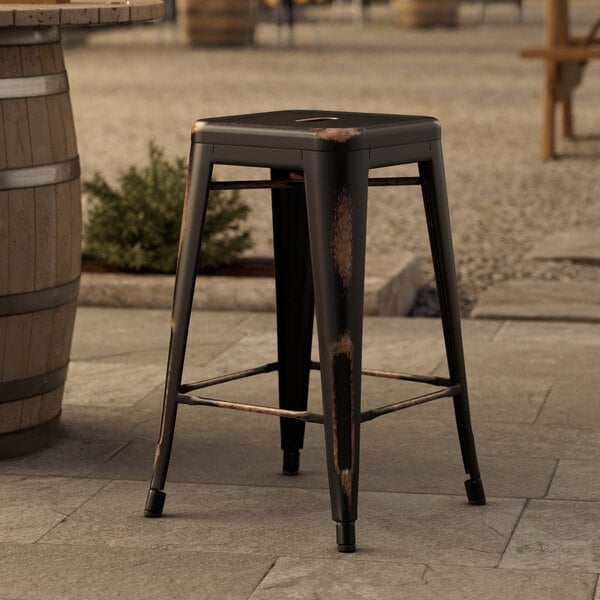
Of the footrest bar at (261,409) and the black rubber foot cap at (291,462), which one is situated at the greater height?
the footrest bar at (261,409)

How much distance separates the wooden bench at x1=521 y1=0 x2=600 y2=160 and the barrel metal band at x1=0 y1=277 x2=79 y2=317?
18.5 feet

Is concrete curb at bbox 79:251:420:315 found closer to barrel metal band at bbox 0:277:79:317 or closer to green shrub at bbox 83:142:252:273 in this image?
green shrub at bbox 83:142:252:273

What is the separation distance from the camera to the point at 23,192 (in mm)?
3344

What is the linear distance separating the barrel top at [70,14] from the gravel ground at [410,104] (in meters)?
2.33

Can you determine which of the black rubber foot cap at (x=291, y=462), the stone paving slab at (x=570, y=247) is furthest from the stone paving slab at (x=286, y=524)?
the stone paving slab at (x=570, y=247)

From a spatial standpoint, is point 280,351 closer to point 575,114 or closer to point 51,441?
point 51,441

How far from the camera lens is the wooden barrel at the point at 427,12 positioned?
1977 centimetres

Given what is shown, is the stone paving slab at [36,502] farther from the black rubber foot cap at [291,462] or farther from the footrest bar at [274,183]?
the footrest bar at [274,183]

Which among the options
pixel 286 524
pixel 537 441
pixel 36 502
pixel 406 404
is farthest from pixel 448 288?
pixel 36 502

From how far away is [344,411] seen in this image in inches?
114

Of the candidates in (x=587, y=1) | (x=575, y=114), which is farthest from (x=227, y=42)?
(x=587, y=1)

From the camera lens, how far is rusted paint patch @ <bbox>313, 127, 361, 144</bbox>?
2812mm

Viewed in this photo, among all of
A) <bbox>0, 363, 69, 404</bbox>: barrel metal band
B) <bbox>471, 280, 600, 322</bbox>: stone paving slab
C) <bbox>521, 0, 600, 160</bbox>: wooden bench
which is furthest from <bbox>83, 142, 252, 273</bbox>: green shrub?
<bbox>521, 0, 600, 160</bbox>: wooden bench

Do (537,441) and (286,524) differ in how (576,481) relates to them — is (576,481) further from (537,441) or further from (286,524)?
(286,524)
